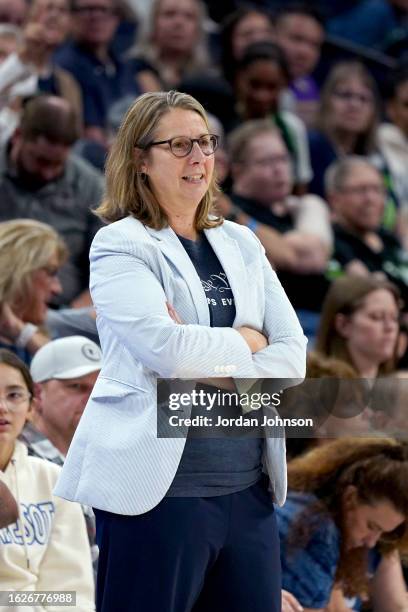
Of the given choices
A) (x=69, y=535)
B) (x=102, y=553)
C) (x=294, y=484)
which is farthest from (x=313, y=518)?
(x=102, y=553)

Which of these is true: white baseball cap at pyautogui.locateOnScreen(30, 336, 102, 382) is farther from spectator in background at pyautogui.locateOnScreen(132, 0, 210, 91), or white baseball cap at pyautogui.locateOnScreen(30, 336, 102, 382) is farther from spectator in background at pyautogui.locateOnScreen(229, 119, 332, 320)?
spectator in background at pyautogui.locateOnScreen(132, 0, 210, 91)

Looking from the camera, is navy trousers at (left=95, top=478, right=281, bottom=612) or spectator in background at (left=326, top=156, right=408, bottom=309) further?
spectator in background at (left=326, top=156, right=408, bottom=309)

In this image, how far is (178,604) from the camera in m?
2.35

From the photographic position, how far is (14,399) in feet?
11.0

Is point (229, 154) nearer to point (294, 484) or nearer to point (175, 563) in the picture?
point (294, 484)

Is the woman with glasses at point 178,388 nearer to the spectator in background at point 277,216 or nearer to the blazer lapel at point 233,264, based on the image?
the blazer lapel at point 233,264

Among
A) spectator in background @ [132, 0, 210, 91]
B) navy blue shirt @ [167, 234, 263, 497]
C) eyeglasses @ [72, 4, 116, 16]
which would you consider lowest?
navy blue shirt @ [167, 234, 263, 497]

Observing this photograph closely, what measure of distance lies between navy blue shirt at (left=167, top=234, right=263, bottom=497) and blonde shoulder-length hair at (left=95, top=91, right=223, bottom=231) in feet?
0.53

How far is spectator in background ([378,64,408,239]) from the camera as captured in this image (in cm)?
805

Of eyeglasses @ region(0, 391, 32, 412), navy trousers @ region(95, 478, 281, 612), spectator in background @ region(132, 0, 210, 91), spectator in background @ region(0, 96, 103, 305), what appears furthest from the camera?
spectator in background @ region(132, 0, 210, 91)

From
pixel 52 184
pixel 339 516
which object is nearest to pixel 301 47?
pixel 52 184

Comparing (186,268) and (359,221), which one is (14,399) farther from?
(359,221)

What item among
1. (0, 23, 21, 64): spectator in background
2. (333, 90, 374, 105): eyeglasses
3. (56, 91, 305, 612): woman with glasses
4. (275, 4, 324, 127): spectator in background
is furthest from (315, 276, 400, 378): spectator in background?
(275, 4, 324, 127): spectator in background

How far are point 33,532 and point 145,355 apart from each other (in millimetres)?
1045
